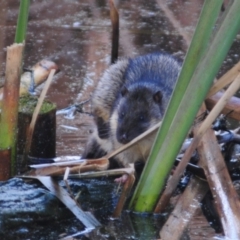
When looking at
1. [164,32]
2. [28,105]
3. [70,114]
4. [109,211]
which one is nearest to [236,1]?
[109,211]

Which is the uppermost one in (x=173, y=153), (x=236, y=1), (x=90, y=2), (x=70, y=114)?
(x=236, y=1)

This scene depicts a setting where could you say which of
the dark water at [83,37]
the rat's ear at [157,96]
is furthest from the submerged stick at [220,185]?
the dark water at [83,37]

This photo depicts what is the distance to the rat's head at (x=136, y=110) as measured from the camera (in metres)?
4.00

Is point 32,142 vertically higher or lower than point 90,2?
higher

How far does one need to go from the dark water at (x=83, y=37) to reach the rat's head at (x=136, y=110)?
2.03 ft

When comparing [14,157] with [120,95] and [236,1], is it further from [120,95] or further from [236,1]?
[236,1]

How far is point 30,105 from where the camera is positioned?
13.8ft

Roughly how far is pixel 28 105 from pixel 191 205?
3.67 ft

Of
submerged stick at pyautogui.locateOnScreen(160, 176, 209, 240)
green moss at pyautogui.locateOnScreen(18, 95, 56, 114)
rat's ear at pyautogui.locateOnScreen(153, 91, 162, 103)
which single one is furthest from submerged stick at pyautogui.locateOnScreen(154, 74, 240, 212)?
green moss at pyautogui.locateOnScreen(18, 95, 56, 114)

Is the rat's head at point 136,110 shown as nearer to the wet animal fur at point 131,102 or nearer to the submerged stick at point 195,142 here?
the wet animal fur at point 131,102

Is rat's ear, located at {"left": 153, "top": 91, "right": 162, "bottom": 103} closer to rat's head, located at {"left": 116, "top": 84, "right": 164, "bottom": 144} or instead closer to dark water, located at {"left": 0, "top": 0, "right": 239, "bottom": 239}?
rat's head, located at {"left": 116, "top": 84, "right": 164, "bottom": 144}

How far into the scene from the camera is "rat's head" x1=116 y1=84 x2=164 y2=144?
3996 mm

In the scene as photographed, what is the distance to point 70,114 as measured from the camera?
529 cm

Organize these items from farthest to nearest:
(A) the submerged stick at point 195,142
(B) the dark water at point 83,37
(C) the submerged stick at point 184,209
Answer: (B) the dark water at point 83,37, (C) the submerged stick at point 184,209, (A) the submerged stick at point 195,142
